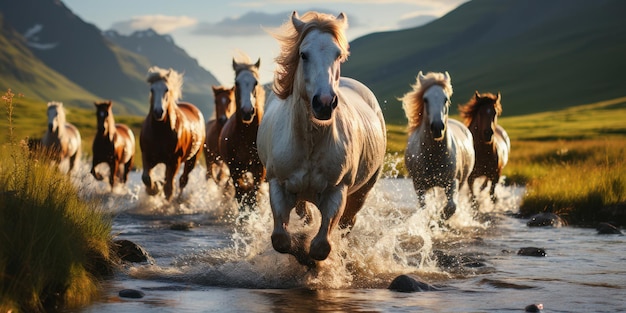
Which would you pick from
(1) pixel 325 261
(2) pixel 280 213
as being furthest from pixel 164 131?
(2) pixel 280 213

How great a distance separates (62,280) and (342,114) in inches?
115

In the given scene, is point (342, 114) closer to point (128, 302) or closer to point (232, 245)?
point (128, 302)

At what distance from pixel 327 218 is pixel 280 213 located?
0.42 metres

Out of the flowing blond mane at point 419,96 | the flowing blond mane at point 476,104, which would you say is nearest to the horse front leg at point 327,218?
the flowing blond mane at point 419,96

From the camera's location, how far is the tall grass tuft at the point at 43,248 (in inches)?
236

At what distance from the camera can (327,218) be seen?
24.7ft

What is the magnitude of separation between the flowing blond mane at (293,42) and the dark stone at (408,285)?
207 centimetres

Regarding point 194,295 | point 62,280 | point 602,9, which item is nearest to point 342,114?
point 194,295

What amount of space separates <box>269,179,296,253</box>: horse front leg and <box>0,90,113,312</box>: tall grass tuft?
64.2 inches

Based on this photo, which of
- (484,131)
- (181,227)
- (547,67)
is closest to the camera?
(181,227)

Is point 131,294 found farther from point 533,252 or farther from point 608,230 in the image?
point 608,230

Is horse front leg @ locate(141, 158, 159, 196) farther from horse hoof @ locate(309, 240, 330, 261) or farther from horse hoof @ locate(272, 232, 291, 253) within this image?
horse hoof @ locate(309, 240, 330, 261)

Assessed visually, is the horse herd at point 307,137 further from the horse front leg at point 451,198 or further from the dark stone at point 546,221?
the dark stone at point 546,221

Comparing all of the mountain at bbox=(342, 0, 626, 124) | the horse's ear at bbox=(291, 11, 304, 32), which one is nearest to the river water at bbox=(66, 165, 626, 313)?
the horse's ear at bbox=(291, 11, 304, 32)
